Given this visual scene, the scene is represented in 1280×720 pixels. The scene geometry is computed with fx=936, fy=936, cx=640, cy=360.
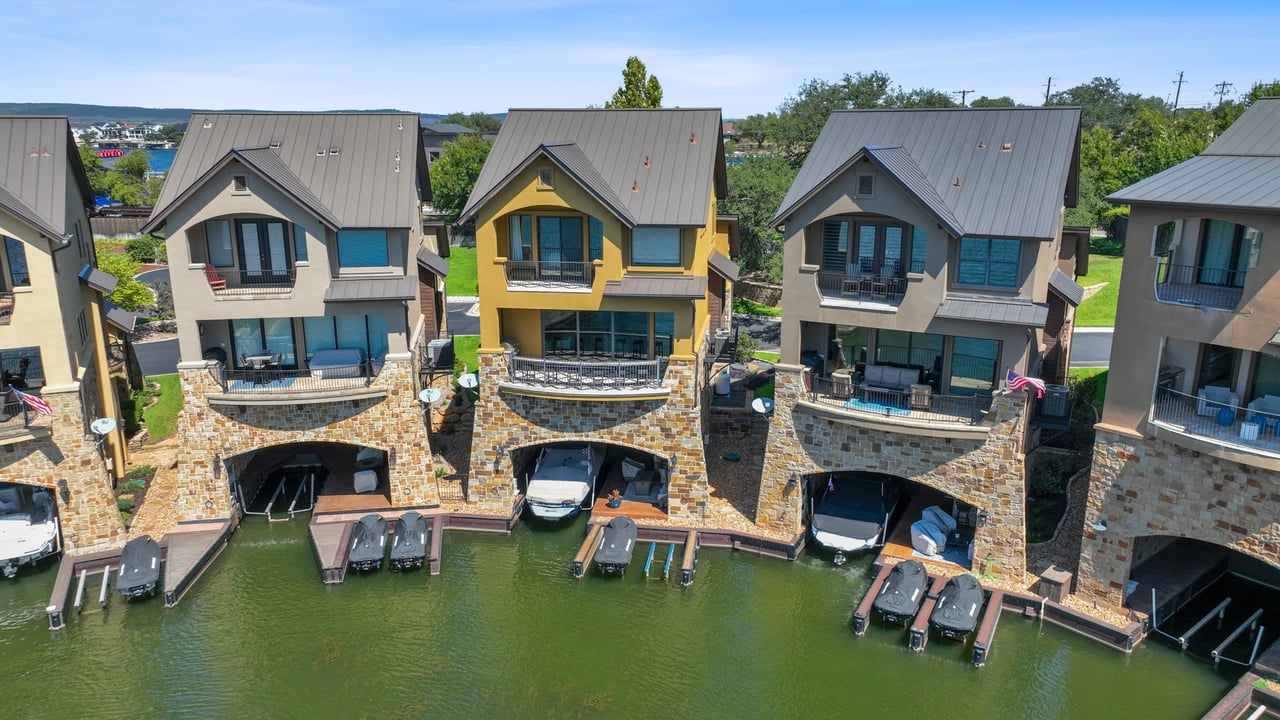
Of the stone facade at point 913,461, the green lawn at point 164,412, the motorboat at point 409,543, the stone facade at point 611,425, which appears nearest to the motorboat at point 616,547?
the stone facade at point 611,425

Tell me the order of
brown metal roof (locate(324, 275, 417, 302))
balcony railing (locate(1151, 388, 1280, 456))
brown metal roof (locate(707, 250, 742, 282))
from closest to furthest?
balcony railing (locate(1151, 388, 1280, 456)), brown metal roof (locate(324, 275, 417, 302)), brown metal roof (locate(707, 250, 742, 282))

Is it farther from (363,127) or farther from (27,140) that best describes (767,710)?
(27,140)

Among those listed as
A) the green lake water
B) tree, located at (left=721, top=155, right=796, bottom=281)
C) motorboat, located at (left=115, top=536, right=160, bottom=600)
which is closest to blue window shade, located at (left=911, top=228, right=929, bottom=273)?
the green lake water

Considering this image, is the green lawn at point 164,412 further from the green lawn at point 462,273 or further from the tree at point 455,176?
the tree at point 455,176

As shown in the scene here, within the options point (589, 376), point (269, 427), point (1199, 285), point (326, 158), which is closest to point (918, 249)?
point (1199, 285)

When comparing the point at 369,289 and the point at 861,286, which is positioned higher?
the point at 861,286

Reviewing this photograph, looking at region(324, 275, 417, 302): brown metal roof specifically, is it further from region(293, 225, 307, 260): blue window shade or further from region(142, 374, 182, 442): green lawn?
region(142, 374, 182, 442): green lawn

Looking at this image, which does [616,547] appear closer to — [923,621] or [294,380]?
[923,621]
